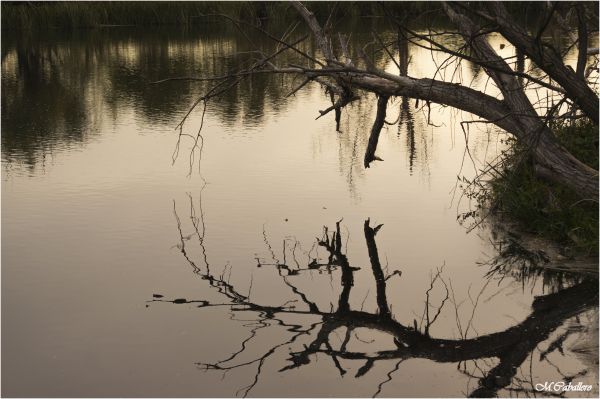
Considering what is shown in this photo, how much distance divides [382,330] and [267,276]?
1.07 metres

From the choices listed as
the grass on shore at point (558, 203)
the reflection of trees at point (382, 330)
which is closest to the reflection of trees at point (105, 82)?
the grass on shore at point (558, 203)

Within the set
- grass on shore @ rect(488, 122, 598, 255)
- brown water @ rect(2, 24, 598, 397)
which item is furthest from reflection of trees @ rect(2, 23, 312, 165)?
grass on shore @ rect(488, 122, 598, 255)

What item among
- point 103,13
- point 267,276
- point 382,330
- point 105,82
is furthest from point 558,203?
point 103,13

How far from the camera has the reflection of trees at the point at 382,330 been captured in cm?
448

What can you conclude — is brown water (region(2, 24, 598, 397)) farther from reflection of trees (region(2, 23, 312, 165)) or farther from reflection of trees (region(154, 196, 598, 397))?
reflection of trees (region(2, 23, 312, 165))

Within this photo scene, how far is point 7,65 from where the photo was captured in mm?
17172

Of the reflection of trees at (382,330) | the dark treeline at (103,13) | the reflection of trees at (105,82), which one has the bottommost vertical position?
the reflection of trees at (382,330)

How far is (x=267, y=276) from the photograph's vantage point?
18.9 feet

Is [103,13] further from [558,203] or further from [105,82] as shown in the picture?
[558,203]

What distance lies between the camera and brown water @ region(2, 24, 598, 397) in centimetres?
442

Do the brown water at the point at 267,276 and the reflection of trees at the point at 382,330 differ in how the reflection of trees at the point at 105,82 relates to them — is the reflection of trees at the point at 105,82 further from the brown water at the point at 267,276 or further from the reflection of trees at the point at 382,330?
the reflection of trees at the point at 382,330

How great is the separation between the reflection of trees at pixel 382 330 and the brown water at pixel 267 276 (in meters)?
0.01

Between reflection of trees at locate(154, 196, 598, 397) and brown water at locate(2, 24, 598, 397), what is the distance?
1cm

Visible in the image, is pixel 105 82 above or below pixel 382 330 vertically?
above
